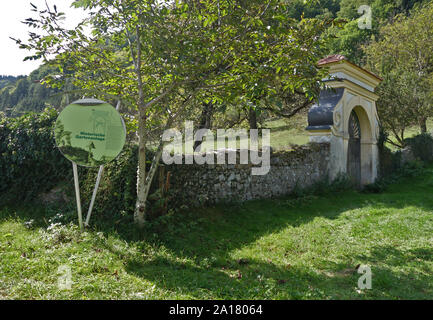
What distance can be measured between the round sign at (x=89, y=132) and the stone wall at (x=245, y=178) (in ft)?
5.65

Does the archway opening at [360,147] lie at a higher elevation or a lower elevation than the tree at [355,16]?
lower

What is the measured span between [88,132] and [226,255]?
3.31 meters

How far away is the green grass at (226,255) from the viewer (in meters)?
4.00

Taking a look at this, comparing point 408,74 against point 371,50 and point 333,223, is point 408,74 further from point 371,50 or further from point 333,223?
point 333,223

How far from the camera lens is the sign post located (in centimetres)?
525

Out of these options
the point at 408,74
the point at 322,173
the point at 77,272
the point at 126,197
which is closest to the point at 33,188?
the point at 126,197

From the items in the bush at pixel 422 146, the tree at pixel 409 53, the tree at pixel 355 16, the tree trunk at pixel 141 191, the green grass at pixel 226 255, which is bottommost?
the green grass at pixel 226 255

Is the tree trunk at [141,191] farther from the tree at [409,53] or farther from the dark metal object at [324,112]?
the tree at [409,53]

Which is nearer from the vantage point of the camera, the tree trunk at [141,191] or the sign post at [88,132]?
the sign post at [88,132]

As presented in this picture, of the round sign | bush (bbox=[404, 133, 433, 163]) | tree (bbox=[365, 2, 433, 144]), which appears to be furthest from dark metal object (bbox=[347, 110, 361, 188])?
the round sign

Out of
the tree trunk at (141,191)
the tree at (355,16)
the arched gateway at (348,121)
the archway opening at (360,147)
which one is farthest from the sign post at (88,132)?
the tree at (355,16)

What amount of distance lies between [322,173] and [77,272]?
8941 millimetres

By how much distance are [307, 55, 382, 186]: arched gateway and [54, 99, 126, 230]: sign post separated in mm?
7214

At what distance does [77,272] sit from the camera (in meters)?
4.36
